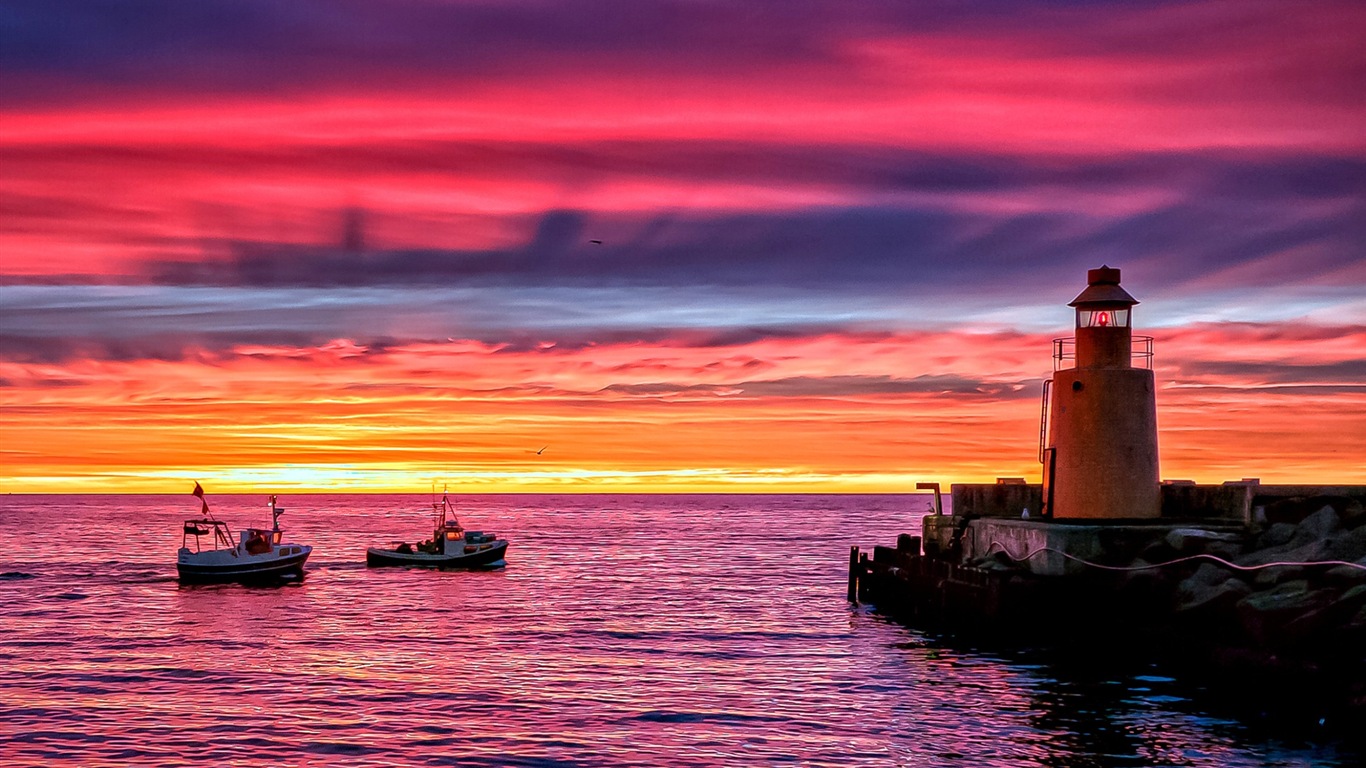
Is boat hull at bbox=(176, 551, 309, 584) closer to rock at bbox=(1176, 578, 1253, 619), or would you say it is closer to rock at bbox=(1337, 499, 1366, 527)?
rock at bbox=(1176, 578, 1253, 619)

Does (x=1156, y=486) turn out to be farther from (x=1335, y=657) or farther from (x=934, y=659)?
(x=1335, y=657)

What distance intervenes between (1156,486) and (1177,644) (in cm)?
903

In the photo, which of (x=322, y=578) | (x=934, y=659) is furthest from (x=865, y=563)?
(x=322, y=578)

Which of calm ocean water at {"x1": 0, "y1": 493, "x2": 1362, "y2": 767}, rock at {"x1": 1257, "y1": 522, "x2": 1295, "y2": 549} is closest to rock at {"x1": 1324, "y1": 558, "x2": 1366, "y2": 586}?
calm ocean water at {"x1": 0, "y1": 493, "x2": 1362, "y2": 767}

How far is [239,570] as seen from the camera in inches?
2813

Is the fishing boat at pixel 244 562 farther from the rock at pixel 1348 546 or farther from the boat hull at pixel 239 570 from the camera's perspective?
the rock at pixel 1348 546

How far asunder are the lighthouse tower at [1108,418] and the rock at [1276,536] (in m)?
4.40

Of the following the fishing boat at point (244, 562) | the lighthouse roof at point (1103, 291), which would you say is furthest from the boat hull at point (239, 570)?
the lighthouse roof at point (1103, 291)

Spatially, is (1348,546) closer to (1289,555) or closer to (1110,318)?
(1289,555)

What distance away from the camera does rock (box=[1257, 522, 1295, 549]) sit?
3397cm

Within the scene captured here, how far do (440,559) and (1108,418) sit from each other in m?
56.4

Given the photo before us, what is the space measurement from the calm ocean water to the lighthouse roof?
37.2 feet

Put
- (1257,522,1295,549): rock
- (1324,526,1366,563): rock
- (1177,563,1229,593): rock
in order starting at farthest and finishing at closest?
(1257,522,1295,549): rock, (1177,563,1229,593): rock, (1324,526,1366,563): rock

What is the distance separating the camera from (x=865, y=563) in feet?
187
